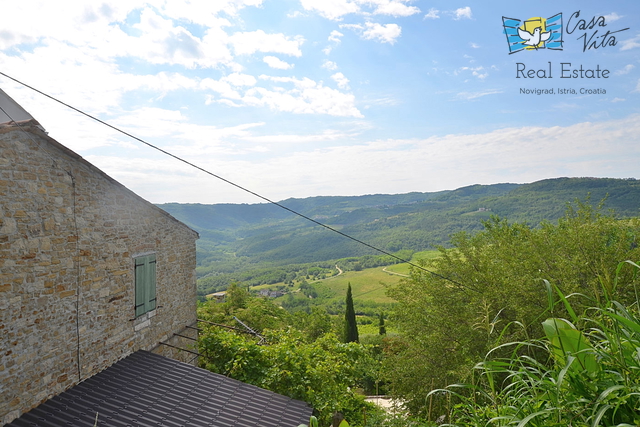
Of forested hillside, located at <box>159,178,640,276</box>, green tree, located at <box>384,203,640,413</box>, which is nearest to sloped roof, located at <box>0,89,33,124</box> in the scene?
green tree, located at <box>384,203,640,413</box>

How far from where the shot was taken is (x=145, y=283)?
27.2 ft

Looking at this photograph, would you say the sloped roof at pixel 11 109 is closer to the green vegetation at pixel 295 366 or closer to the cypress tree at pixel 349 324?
the green vegetation at pixel 295 366

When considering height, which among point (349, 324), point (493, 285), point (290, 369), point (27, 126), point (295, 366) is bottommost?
point (349, 324)

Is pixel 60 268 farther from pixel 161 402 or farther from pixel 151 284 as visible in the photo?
pixel 161 402

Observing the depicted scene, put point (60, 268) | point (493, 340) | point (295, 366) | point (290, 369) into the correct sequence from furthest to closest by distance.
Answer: point (493, 340), point (290, 369), point (295, 366), point (60, 268)

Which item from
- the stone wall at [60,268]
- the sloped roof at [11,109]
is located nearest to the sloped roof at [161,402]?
the stone wall at [60,268]

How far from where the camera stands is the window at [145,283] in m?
8.07

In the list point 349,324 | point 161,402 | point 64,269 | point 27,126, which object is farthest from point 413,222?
point 27,126

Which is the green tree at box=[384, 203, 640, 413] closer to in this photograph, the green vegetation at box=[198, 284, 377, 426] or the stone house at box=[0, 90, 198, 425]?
the green vegetation at box=[198, 284, 377, 426]

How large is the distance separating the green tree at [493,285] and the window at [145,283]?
285 inches

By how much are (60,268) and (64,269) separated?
91 millimetres

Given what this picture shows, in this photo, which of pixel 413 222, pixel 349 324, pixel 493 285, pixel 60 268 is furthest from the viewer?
pixel 413 222

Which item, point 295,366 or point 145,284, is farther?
point 295,366

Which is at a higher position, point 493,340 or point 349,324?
point 493,340
